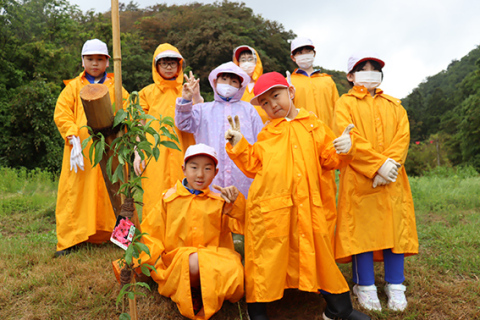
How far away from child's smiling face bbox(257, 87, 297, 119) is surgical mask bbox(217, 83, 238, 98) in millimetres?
711

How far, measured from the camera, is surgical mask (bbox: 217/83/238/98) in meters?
3.71

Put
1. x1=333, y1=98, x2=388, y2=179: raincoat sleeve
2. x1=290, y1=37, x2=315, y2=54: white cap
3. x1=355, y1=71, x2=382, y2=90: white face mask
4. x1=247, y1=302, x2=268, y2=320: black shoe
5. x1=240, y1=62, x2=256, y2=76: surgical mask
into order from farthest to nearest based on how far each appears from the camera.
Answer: x1=240, y1=62, x2=256, y2=76: surgical mask, x1=290, y1=37, x2=315, y2=54: white cap, x1=355, y1=71, x2=382, y2=90: white face mask, x1=333, y1=98, x2=388, y2=179: raincoat sleeve, x1=247, y1=302, x2=268, y2=320: black shoe

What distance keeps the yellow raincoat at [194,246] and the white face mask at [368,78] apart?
151 cm

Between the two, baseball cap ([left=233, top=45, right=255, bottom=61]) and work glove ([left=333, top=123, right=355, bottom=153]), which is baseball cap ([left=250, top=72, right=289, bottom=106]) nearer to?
work glove ([left=333, top=123, right=355, bottom=153])

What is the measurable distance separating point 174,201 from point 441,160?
23.6 meters

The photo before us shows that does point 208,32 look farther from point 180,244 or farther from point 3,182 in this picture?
point 180,244

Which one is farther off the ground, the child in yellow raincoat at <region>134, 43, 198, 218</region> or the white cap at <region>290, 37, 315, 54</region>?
the white cap at <region>290, 37, 315, 54</region>

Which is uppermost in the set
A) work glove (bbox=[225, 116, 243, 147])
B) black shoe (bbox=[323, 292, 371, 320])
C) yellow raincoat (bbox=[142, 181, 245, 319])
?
work glove (bbox=[225, 116, 243, 147])

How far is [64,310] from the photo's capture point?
3.09 metres

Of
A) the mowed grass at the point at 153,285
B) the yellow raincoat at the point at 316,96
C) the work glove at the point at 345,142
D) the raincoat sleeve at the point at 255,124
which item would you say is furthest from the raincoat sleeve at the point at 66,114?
the work glove at the point at 345,142

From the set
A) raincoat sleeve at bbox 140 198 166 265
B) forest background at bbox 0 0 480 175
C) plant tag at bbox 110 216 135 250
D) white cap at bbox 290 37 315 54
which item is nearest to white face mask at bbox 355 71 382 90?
white cap at bbox 290 37 315 54

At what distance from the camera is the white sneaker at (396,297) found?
3.16m

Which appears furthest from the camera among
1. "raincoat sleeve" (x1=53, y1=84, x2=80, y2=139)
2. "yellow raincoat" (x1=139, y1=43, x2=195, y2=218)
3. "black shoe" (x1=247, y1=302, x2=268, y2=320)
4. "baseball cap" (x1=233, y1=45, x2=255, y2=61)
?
"baseball cap" (x1=233, y1=45, x2=255, y2=61)

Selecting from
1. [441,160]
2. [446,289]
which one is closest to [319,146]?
[446,289]
